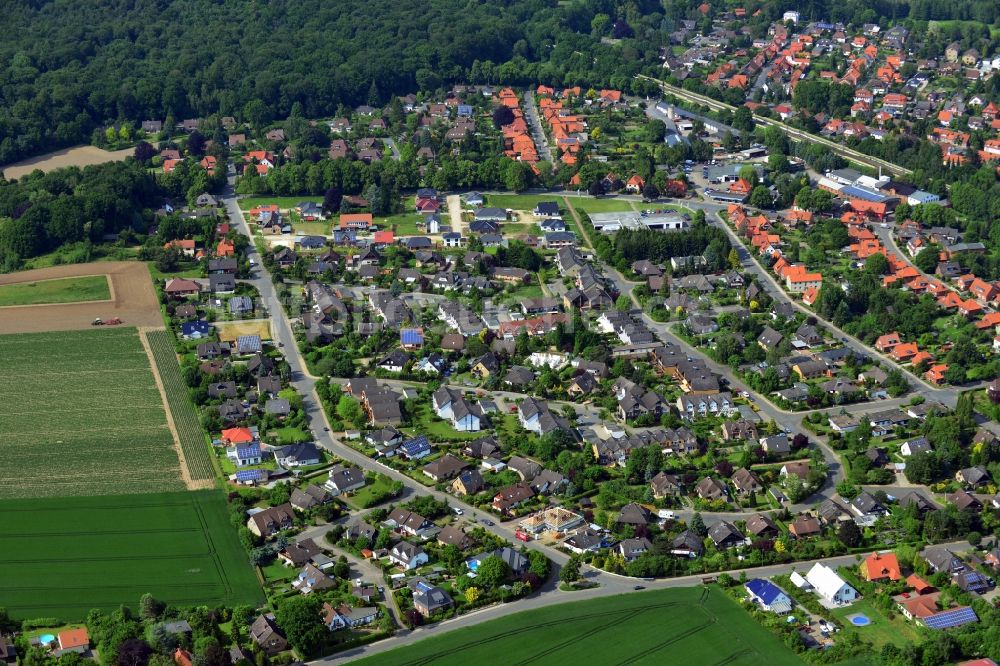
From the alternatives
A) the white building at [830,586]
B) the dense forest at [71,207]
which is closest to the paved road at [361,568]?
the white building at [830,586]

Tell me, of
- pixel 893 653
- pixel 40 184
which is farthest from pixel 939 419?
pixel 40 184

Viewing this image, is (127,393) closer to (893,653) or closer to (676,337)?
(676,337)

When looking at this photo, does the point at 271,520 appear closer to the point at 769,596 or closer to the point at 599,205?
the point at 769,596

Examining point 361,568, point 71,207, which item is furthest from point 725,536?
point 71,207

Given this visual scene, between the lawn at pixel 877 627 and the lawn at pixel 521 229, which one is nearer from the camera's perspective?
the lawn at pixel 877 627

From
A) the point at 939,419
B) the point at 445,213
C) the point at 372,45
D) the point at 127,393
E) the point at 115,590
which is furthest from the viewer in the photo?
the point at 372,45

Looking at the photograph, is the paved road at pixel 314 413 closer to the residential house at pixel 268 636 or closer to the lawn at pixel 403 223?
the lawn at pixel 403 223
